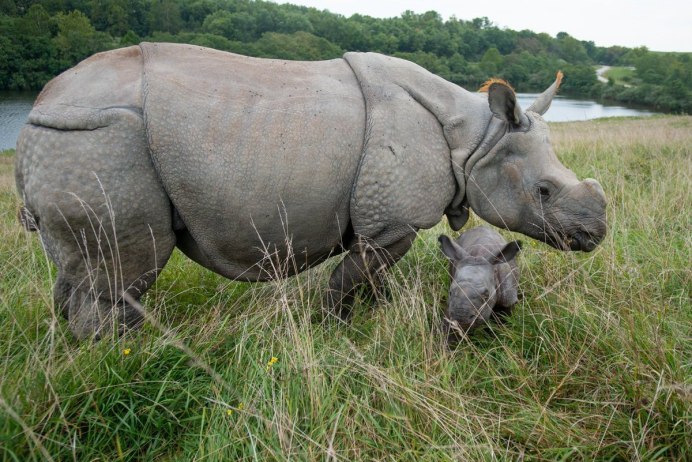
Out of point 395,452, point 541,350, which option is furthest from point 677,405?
point 395,452

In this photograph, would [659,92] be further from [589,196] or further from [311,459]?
[311,459]

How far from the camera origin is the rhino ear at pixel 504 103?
3.64m

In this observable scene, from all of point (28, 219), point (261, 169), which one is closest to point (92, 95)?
point (28, 219)

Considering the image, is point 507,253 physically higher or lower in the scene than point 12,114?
higher

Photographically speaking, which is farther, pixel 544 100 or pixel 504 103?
pixel 544 100

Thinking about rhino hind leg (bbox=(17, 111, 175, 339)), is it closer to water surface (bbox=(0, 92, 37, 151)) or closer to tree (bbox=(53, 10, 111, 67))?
water surface (bbox=(0, 92, 37, 151))

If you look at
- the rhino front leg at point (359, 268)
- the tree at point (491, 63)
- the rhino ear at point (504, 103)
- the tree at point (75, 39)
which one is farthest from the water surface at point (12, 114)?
the rhino ear at point (504, 103)

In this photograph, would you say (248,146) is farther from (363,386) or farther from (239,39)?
(239,39)

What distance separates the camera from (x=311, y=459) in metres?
2.42

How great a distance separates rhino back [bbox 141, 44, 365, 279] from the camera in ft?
10.5

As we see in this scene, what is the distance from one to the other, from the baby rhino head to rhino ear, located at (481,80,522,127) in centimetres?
91

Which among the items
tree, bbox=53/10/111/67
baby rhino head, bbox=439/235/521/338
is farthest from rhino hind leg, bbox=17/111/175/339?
tree, bbox=53/10/111/67

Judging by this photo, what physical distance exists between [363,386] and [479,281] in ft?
4.02

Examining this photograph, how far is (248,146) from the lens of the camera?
3.28 meters
